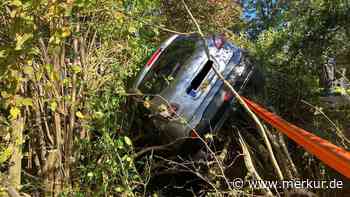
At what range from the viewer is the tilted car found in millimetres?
5219

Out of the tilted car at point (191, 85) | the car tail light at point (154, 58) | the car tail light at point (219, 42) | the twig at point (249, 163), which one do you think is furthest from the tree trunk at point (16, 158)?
the car tail light at point (219, 42)

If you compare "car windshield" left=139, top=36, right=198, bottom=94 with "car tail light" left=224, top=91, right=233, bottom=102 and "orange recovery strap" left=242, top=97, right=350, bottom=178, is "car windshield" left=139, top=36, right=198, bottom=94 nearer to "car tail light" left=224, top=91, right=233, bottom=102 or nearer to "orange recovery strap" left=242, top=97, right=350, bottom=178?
"car tail light" left=224, top=91, right=233, bottom=102

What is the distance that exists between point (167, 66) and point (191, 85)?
0.54 meters

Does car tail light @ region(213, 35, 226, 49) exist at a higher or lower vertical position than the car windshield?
higher

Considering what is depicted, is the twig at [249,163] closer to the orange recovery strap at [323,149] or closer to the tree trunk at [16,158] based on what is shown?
the orange recovery strap at [323,149]

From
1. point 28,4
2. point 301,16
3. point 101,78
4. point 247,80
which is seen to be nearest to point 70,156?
point 101,78

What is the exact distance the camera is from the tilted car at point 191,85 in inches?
205

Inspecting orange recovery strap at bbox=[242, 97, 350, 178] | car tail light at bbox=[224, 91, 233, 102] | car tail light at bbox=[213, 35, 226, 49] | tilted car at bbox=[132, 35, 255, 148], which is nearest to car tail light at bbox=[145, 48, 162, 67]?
tilted car at bbox=[132, 35, 255, 148]

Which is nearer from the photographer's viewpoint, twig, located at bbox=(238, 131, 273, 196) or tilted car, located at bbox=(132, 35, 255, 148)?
twig, located at bbox=(238, 131, 273, 196)

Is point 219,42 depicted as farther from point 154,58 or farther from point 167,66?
point 154,58

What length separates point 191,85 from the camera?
18.0 ft

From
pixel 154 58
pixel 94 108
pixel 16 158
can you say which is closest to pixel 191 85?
pixel 154 58

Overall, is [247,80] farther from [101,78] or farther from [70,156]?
[70,156]

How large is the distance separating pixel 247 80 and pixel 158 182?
5.59 feet
